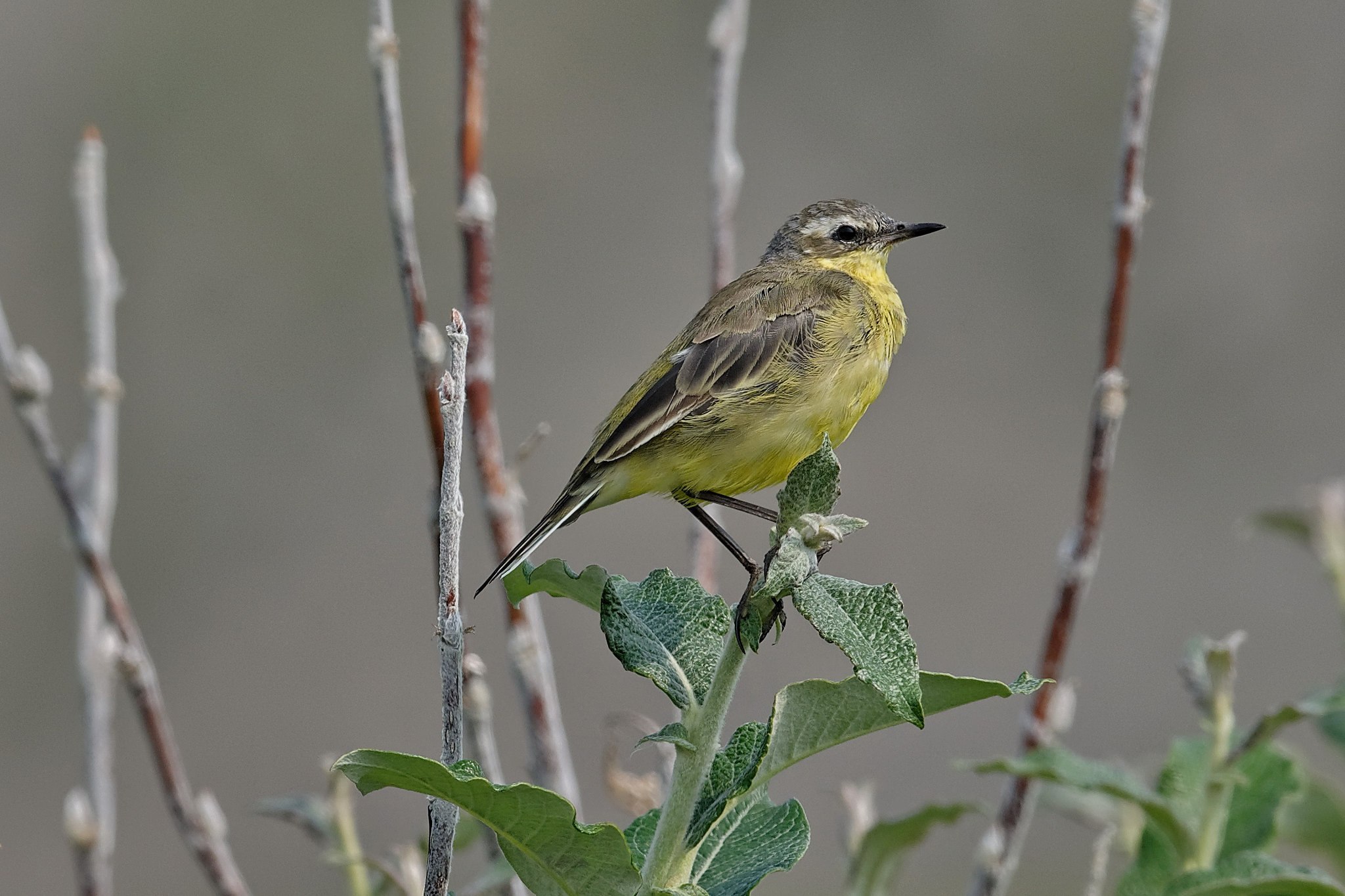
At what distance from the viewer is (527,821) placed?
139 centimetres

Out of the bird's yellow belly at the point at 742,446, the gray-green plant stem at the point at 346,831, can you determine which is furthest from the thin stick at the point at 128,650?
the bird's yellow belly at the point at 742,446

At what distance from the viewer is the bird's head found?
453 cm

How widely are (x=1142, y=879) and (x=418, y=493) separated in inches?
242

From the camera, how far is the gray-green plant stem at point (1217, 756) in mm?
2199

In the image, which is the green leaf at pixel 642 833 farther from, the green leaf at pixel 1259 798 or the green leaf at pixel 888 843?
the green leaf at pixel 1259 798

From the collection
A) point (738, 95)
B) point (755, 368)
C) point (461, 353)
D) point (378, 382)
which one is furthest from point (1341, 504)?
point (738, 95)

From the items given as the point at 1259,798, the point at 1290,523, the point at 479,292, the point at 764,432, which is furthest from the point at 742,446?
the point at 1259,798

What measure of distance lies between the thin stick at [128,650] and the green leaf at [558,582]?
0.78 m

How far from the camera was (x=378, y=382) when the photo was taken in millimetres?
8359

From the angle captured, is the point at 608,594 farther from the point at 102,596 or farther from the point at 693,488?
the point at 693,488

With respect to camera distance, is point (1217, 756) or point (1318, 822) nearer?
point (1217, 756)

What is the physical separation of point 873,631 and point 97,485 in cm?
164

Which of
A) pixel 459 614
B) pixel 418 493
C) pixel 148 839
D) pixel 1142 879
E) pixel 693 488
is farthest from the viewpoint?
pixel 418 493

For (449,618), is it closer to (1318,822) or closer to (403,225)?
(403,225)
